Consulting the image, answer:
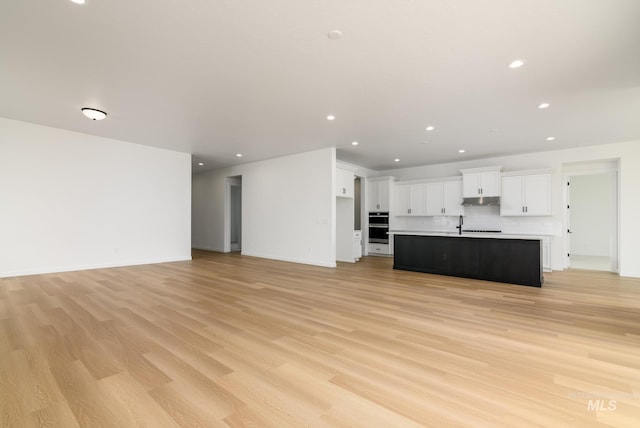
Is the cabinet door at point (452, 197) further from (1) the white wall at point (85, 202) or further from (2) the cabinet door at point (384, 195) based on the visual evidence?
(1) the white wall at point (85, 202)

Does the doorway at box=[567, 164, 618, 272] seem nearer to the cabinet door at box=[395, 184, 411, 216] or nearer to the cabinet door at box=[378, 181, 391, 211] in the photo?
the cabinet door at box=[395, 184, 411, 216]

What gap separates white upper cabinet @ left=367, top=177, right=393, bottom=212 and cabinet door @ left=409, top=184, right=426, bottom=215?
0.70 meters

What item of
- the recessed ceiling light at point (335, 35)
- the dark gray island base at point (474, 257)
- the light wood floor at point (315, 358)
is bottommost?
the light wood floor at point (315, 358)

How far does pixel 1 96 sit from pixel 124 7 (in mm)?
3739

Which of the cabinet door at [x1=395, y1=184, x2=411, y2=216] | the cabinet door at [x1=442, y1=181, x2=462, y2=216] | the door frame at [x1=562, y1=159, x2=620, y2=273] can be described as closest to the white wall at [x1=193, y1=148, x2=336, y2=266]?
the cabinet door at [x1=395, y1=184, x2=411, y2=216]

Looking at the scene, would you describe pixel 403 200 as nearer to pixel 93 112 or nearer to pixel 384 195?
pixel 384 195

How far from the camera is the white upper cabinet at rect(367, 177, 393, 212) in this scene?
884cm

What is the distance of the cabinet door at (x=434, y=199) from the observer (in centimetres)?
816

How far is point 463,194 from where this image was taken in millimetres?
7598

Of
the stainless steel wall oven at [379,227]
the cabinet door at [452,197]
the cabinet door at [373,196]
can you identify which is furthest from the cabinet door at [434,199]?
the cabinet door at [373,196]

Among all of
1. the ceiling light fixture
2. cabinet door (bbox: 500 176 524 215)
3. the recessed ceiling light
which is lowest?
cabinet door (bbox: 500 176 524 215)

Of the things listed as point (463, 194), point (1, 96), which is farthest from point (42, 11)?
point (463, 194)

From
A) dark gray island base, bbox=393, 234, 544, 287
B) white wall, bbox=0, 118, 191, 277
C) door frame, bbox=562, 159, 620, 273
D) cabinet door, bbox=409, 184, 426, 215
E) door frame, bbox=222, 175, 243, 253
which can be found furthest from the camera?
door frame, bbox=222, 175, 243, 253

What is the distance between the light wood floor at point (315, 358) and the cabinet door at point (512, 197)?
300 cm
